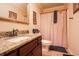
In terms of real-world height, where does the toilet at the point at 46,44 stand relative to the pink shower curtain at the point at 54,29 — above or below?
below

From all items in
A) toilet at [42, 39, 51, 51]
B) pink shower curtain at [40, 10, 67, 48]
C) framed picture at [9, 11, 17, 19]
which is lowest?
toilet at [42, 39, 51, 51]

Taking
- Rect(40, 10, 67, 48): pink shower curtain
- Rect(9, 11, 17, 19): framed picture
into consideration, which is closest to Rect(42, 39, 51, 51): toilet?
Rect(40, 10, 67, 48): pink shower curtain

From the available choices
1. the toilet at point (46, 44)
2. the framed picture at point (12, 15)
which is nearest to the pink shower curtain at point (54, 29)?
the toilet at point (46, 44)

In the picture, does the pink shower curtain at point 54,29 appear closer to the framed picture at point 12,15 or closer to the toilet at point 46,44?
the toilet at point 46,44

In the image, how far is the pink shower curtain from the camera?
1.72 meters

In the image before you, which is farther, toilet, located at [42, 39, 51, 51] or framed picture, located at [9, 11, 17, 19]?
framed picture, located at [9, 11, 17, 19]

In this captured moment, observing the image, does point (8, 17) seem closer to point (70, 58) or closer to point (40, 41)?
point (40, 41)

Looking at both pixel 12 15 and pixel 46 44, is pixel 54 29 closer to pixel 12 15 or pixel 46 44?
pixel 46 44

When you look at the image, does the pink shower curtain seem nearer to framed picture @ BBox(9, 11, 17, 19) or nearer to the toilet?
the toilet

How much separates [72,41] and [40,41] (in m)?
0.64

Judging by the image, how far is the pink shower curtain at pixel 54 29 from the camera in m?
1.72

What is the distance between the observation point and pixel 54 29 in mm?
1834

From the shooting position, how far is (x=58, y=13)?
5.73 feet

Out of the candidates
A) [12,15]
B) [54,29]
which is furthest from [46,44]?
[12,15]
